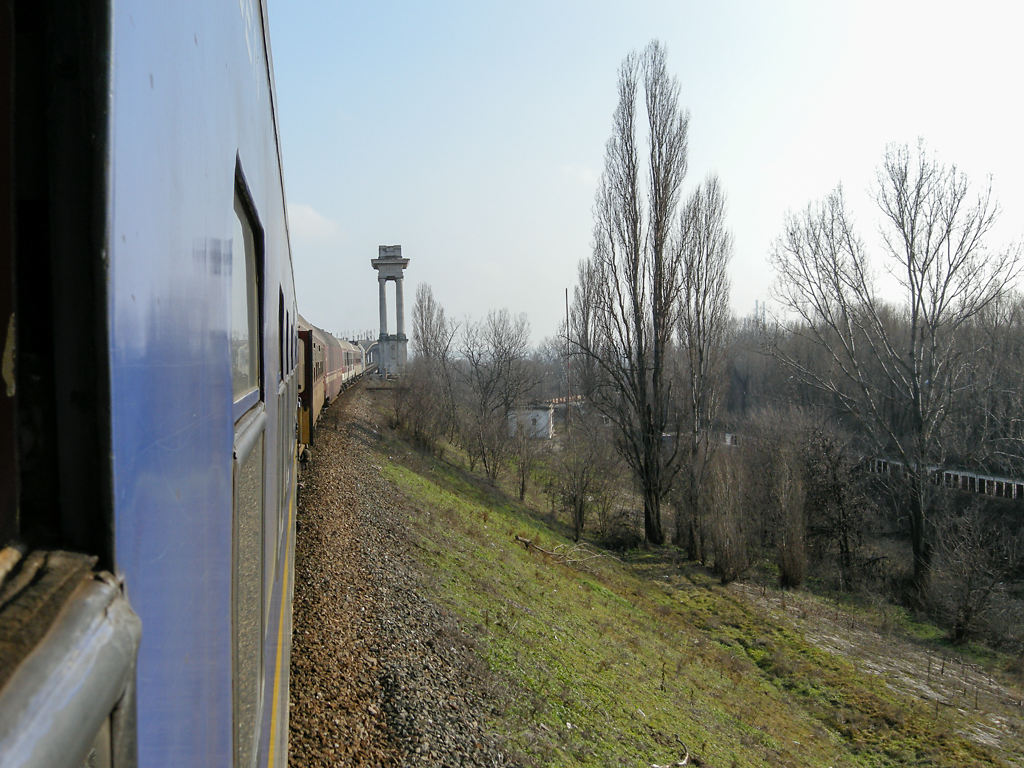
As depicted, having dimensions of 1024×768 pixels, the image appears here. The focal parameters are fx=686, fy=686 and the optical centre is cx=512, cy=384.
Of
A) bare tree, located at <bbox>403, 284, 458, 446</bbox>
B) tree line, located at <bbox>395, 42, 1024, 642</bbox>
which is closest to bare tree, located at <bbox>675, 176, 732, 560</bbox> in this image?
tree line, located at <bbox>395, 42, 1024, 642</bbox>

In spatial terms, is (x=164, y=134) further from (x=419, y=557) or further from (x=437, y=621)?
(x=419, y=557)

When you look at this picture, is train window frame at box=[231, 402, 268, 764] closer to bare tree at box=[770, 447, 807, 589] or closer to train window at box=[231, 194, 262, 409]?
train window at box=[231, 194, 262, 409]

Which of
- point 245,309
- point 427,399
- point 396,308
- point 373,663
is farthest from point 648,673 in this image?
point 396,308

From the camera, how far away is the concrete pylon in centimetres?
4722

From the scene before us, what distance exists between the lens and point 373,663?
583cm

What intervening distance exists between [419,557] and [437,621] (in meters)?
2.32

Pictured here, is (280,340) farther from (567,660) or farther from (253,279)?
(567,660)

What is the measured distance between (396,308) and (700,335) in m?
32.5

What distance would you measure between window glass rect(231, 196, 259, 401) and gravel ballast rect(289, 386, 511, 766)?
3.44 m

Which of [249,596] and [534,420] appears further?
[534,420]

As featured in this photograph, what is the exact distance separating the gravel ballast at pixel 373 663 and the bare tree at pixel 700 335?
10.7 meters

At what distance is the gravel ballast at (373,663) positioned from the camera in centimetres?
473

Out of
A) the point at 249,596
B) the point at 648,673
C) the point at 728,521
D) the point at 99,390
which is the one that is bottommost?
the point at 648,673

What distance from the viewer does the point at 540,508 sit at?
829 inches
